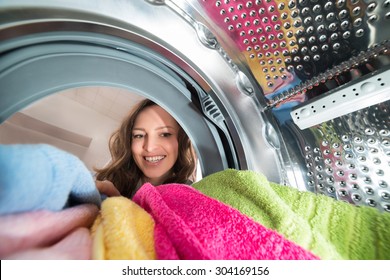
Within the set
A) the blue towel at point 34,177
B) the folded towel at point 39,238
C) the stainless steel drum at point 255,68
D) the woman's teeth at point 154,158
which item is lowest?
the folded towel at point 39,238

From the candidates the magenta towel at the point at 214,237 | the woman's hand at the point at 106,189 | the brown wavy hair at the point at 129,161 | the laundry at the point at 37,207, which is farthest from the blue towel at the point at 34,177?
the brown wavy hair at the point at 129,161

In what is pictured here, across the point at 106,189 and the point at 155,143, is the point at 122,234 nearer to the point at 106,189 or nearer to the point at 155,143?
the point at 106,189

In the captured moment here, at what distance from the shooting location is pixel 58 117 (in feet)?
2.05

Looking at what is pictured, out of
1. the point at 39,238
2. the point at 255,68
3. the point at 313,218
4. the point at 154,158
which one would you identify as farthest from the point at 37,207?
the point at 154,158

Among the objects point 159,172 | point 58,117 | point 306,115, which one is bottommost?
point 159,172

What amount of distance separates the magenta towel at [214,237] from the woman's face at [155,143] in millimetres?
495

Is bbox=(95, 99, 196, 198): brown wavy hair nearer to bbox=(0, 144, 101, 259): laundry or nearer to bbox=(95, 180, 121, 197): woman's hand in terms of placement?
bbox=(95, 180, 121, 197): woman's hand

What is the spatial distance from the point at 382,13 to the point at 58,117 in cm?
76

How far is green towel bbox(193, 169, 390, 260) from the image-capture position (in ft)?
0.98

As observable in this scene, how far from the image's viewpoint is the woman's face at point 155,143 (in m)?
0.79

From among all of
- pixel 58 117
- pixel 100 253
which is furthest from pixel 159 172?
pixel 100 253

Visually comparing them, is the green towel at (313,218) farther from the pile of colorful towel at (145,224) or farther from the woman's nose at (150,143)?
the woman's nose at (150,143)

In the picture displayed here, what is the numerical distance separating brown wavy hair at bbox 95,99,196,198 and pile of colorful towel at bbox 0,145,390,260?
0.46 meters
